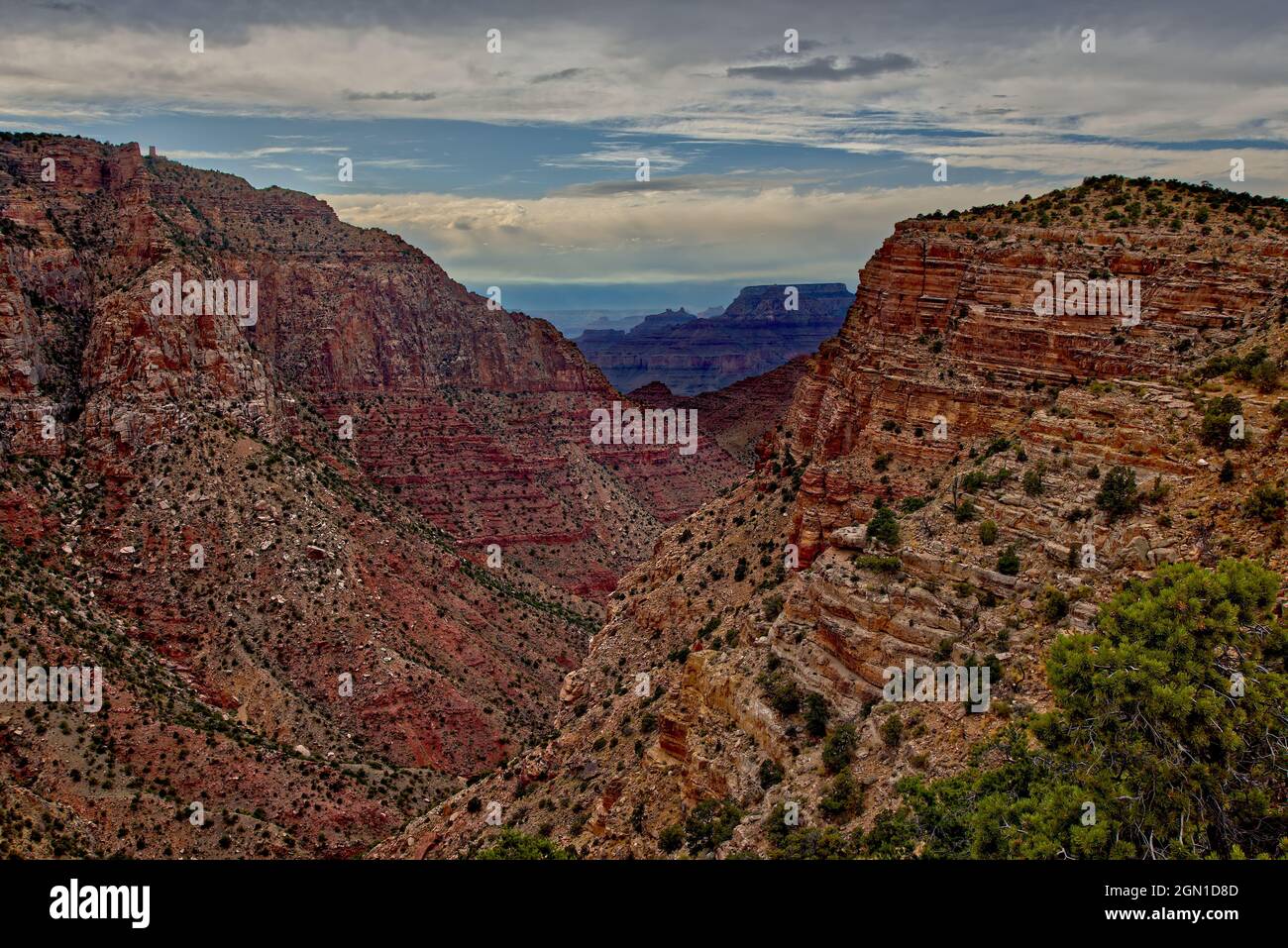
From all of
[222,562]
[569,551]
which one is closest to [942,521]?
[222,562]

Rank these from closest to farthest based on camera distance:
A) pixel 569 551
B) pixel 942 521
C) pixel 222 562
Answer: pixel 942 521 → pixel 222 562 → pixel 569 551

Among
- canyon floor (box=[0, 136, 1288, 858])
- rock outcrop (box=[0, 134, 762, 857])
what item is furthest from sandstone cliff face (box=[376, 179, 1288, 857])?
rock outcrop (box=[0, 134, 762, 857])

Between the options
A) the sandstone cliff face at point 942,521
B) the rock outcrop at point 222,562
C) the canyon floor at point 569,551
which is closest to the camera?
the sandstone cliff face at point 942,521

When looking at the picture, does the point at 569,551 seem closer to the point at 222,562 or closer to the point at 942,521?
the point at 222,562

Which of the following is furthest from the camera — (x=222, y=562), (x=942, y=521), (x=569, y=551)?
(x=569, y=551)

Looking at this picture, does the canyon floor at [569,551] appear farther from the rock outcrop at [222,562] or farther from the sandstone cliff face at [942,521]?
the rock outcrop at [222,562]

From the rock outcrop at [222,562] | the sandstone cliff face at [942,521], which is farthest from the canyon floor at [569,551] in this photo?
the rock outcrop at [222,562]

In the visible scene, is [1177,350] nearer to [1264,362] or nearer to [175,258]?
[1264,362]

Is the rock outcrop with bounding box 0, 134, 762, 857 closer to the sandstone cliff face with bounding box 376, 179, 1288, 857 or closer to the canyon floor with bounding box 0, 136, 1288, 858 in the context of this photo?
the canyon floor with bounding box 0, 136, 1288, 858
